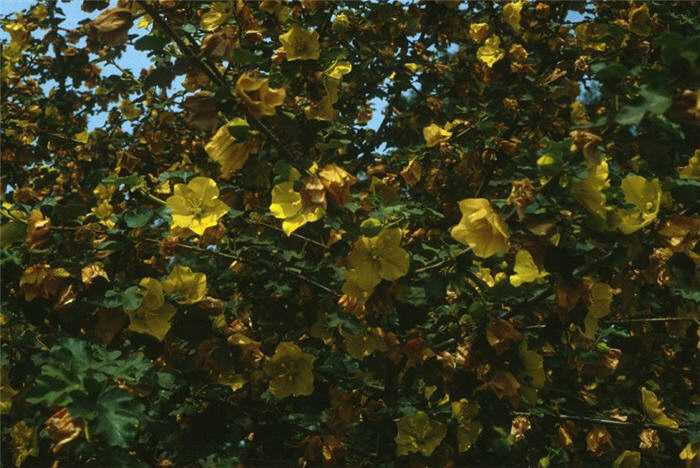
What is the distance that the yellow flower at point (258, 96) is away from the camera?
1542 mm

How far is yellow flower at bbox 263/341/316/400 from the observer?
201 cm

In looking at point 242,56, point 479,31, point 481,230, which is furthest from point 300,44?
point 479,31

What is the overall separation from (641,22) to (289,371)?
6.50 feet

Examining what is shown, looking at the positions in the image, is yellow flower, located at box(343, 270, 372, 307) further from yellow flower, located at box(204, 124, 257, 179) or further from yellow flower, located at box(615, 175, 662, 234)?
yellow flower, located at box(615, 175, 662, 234)

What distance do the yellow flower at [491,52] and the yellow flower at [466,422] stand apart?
1591 mm

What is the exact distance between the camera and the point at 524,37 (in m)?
3.24

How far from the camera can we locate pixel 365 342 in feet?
6.48

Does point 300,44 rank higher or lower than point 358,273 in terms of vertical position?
higher

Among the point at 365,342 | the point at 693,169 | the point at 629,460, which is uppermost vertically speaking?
the point at 693,169

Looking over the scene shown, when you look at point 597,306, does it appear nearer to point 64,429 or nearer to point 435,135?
point 435,135

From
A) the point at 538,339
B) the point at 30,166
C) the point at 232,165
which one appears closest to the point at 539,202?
the point at 538,339

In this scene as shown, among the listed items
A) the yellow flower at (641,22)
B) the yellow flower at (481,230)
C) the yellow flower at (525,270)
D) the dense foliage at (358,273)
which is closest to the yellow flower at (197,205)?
the dense foliage at (358,273)

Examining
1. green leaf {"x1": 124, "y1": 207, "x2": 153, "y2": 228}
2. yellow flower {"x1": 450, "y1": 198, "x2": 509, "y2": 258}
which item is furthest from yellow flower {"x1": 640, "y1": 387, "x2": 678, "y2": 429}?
green leaf {"x1": 124, "y1": 207, "x2": 153, "y2": 228}

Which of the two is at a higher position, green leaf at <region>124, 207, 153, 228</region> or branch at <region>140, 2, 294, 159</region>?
branch at <region>140, 2, 294, 159</region>
